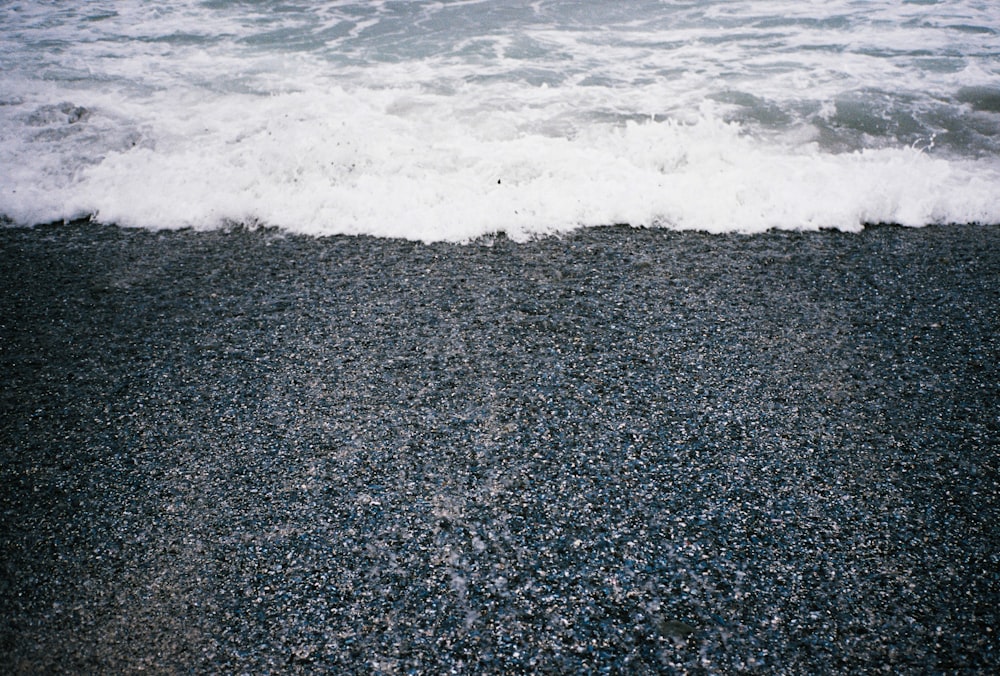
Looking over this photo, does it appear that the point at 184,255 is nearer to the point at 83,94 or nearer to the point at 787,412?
the point at 787,412

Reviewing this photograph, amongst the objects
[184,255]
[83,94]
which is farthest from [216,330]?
[83,94]

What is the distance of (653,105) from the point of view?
6.42 meters

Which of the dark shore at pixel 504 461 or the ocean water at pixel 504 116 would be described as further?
the ocean water at pixel 504 116

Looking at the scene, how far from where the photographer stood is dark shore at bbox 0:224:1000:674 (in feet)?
6.39

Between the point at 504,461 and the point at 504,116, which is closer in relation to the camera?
the point at 504,461

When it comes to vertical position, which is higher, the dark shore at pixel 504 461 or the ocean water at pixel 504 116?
the ocean water at pixel 504 116

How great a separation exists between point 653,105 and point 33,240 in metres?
5.79

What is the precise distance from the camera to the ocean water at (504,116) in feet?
14.5

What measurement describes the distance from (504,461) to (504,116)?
4.64 metres

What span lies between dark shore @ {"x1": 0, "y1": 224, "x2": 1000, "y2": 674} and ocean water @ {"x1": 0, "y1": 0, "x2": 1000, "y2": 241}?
708 mm

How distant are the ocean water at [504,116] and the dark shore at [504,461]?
27.9 inches

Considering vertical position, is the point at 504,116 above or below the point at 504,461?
above

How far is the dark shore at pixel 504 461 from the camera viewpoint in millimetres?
1946

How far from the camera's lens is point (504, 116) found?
243 inches
